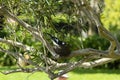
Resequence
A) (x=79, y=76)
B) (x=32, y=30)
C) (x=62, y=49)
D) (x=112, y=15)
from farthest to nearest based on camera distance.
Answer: (x=112, y=15)
(x=79, y=76)
(x=62, y=49)
(x=32, y=30)

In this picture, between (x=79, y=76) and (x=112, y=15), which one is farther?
(x=112, y=15)

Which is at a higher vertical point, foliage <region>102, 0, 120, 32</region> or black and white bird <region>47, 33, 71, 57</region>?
black and white bird <region>47, 33, 71, 57</region>

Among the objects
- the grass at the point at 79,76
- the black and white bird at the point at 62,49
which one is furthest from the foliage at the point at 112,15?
the black and white bird at the point at 62,49

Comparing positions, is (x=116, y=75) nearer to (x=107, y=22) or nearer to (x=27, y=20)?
(x=27, y=20)

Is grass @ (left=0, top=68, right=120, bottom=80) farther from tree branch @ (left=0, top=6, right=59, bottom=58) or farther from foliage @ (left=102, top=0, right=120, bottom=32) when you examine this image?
foliage @ (left=102, top=0, right=120, bottom=32)

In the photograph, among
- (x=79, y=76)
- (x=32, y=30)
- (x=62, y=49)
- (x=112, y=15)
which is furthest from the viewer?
(x=112, y=15)

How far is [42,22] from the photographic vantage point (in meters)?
5.98

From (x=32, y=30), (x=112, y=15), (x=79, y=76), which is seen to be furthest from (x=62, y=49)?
(x=112, y=15)

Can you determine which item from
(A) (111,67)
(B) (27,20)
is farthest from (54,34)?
(A) (111,67)

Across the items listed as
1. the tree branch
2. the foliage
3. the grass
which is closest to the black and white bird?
the tree branch

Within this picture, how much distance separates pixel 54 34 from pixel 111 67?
37.4 feet

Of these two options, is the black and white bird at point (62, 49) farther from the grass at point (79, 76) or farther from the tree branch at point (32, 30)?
the grass at point (79, 76)

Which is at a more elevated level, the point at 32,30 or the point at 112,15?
the point at 32,30

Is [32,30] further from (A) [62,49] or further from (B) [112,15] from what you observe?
(B) [112,15]
